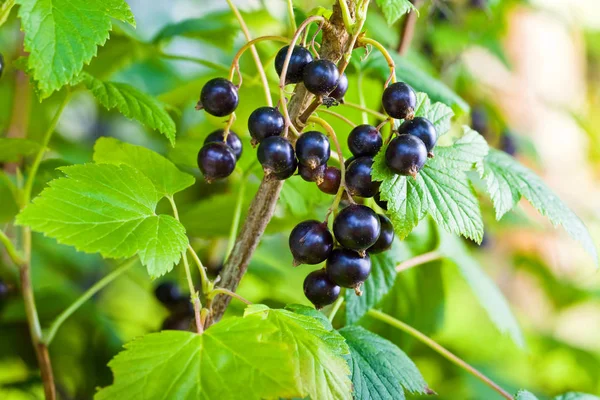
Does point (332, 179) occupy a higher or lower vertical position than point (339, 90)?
lower

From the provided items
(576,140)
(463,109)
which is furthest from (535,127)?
(463,109)

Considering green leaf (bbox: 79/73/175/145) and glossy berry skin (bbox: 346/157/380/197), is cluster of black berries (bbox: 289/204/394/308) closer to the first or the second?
glossy berry skin (bbox: 346/157/380/197)

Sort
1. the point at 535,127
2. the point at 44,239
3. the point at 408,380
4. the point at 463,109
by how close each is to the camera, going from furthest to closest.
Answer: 1. the point at 535,127
2. the point at 44,239
3. the point at 463,109
4. the point at 408,380

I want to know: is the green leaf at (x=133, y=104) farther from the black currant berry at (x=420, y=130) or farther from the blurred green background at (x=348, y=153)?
the black currant berry at (x=420, y=130)

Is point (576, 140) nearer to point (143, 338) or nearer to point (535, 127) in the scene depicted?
point (535, 127)

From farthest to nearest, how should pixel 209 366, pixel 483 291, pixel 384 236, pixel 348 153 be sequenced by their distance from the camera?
pixel 483 291 < pixel 348 153 < pixel 384 236 < pixel 209 366

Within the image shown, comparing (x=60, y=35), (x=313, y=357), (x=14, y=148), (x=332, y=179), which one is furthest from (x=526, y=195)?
(x=14, y=148)

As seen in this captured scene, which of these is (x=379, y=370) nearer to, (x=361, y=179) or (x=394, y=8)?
(x=361, y=179)
